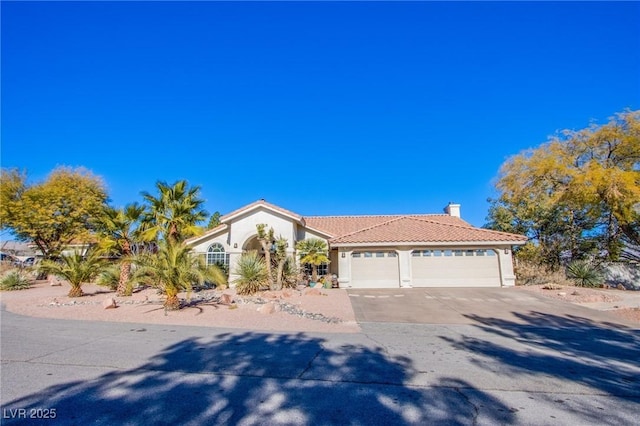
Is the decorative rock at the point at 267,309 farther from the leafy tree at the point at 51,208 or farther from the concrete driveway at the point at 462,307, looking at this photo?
the leafy tree at the point at 51,208

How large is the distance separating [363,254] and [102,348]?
618 inches

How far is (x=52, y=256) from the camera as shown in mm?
25312

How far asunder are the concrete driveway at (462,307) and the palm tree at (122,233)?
36.4ft

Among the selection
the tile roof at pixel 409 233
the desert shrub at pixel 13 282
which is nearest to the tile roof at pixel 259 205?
the tile roof at pixel 409 233

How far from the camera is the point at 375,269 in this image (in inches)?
799

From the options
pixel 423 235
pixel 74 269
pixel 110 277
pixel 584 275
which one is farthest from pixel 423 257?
pixel 74 269

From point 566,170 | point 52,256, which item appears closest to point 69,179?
point 52,256

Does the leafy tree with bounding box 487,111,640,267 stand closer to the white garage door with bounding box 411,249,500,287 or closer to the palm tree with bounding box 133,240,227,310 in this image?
the white garage door with bounding box 411,249,500,287

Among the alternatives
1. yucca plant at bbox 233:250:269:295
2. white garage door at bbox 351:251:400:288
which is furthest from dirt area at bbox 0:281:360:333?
white garage door at bbox 351:251:400:288

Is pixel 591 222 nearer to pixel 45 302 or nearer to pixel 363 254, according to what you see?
pixel 363 254

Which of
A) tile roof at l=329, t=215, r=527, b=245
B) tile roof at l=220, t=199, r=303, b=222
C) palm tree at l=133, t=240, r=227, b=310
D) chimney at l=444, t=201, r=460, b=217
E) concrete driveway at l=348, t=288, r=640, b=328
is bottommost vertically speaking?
concrete driveway at l=348, t=288, r=640, b=328

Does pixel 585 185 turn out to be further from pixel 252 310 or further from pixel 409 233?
pixel 252 310

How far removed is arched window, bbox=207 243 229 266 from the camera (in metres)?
22.4

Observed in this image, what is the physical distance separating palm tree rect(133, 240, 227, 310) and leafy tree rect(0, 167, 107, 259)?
15.8m
